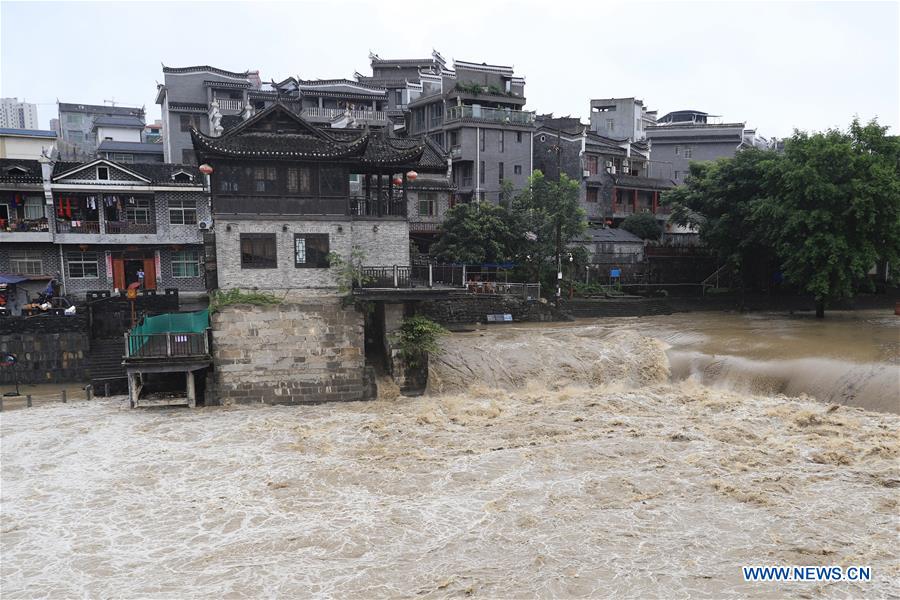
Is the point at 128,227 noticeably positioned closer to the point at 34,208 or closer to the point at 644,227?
the point at 34,208

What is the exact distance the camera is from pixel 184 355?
23156mm

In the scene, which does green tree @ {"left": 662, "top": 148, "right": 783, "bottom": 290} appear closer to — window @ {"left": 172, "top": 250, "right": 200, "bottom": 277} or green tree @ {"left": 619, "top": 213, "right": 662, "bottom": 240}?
green tree @ {"left": 619, "top": 213, "right": 662, "bottom": 240}

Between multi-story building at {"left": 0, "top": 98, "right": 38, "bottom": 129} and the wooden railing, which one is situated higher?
multi-story building at {"left": 0, "top": 98, "right": 38, "bottom": 129}

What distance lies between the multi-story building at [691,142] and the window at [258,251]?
128ft

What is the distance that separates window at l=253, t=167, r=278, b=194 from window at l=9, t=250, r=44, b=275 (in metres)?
16.0

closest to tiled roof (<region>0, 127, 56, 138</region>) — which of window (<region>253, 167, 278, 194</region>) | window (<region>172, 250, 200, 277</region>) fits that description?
window (<region>172, 250, 200, 277</region>)

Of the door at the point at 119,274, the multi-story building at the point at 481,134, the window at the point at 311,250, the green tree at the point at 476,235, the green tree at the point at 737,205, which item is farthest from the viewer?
the multi-story building at the point at 481,134

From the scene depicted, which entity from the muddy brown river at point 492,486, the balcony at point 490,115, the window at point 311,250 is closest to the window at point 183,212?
the window at point 311,250

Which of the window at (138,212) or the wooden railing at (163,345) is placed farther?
the window at (138,212)

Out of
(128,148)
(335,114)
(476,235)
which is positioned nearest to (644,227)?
(476,235)

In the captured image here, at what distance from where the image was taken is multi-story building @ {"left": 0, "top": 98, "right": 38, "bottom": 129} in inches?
3233

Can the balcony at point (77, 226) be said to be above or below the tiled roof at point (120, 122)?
below

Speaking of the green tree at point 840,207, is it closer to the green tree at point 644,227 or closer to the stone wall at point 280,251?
the green tree at point 644,227

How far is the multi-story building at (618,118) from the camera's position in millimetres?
57594
